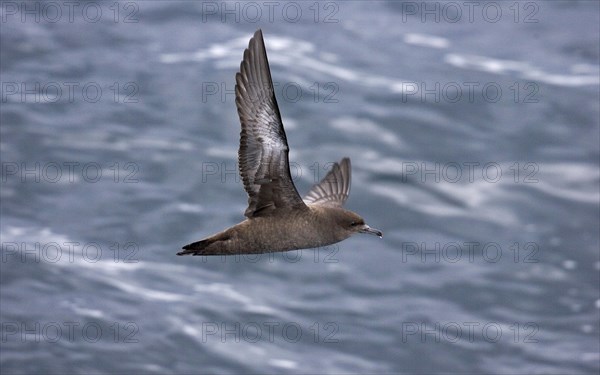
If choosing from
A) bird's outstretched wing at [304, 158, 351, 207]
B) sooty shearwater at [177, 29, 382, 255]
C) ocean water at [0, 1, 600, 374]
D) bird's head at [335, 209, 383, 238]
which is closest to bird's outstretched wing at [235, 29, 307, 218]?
sooty shearwater at [177, 29, 382, 255]

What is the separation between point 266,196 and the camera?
10.1 m

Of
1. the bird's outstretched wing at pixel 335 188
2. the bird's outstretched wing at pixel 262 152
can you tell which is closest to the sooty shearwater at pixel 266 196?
the bird's outstretched wing at pixel 262 152

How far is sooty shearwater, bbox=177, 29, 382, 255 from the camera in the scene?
988cm

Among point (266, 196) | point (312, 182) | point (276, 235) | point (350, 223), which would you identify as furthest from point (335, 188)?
point (312, 182)

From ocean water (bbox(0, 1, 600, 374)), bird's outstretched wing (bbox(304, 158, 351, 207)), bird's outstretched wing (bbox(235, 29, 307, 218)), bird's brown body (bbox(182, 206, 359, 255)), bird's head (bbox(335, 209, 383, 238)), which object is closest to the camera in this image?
bird's brown body (bbox(182, 206, 359, 255))

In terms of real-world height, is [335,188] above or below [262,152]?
below

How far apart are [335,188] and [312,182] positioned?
821cm

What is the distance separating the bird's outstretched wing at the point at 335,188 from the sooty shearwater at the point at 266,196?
71.0 inches

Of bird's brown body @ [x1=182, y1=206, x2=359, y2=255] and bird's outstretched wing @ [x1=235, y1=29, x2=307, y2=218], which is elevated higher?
bird's outstretched wing @ [x1=235, y1=29, x2=307, y2=218]

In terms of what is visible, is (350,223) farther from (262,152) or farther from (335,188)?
(335,188)

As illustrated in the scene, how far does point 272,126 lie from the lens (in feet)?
33.0

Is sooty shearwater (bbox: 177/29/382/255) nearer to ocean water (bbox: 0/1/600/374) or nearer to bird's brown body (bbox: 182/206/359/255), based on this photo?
bird's brown body (bbox: 182/206/359/255)

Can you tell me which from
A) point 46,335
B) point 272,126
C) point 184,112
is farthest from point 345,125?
point 272,126

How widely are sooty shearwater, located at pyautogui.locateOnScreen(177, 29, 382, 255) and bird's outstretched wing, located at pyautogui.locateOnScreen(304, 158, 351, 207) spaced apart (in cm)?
180
